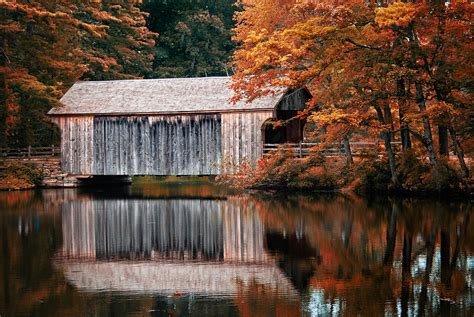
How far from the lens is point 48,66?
40469 mm

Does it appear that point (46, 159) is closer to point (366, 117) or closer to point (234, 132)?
point (234, 132)

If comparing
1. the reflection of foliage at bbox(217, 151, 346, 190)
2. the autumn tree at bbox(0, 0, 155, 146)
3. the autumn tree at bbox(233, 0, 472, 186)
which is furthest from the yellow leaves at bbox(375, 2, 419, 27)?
the autumn tree at bbox(0, 0, 155, 146)

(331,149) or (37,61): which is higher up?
(37,61)

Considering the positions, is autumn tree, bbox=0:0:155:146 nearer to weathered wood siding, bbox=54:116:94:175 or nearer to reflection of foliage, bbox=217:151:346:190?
weathered wood siding, bbox=54:116:94:175

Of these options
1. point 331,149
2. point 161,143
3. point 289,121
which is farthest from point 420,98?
point 161,143

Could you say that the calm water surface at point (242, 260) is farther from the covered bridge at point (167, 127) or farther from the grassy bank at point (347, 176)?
the covered bridge at point (167, 127)

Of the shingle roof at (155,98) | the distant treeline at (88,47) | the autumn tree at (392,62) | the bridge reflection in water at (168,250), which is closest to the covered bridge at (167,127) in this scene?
the shingle roof at (155,98)

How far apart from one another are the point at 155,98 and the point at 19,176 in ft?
23.2

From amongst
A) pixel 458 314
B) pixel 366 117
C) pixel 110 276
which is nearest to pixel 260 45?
pixel 366 117

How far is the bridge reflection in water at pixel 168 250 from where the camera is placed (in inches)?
547

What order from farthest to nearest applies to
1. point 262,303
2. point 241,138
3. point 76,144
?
point 76,144
point 241,138
point 262,303

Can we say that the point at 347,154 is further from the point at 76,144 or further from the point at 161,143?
the point at 76,144

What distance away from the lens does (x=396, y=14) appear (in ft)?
83.9

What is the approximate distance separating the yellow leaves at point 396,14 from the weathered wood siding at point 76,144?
704 inches
